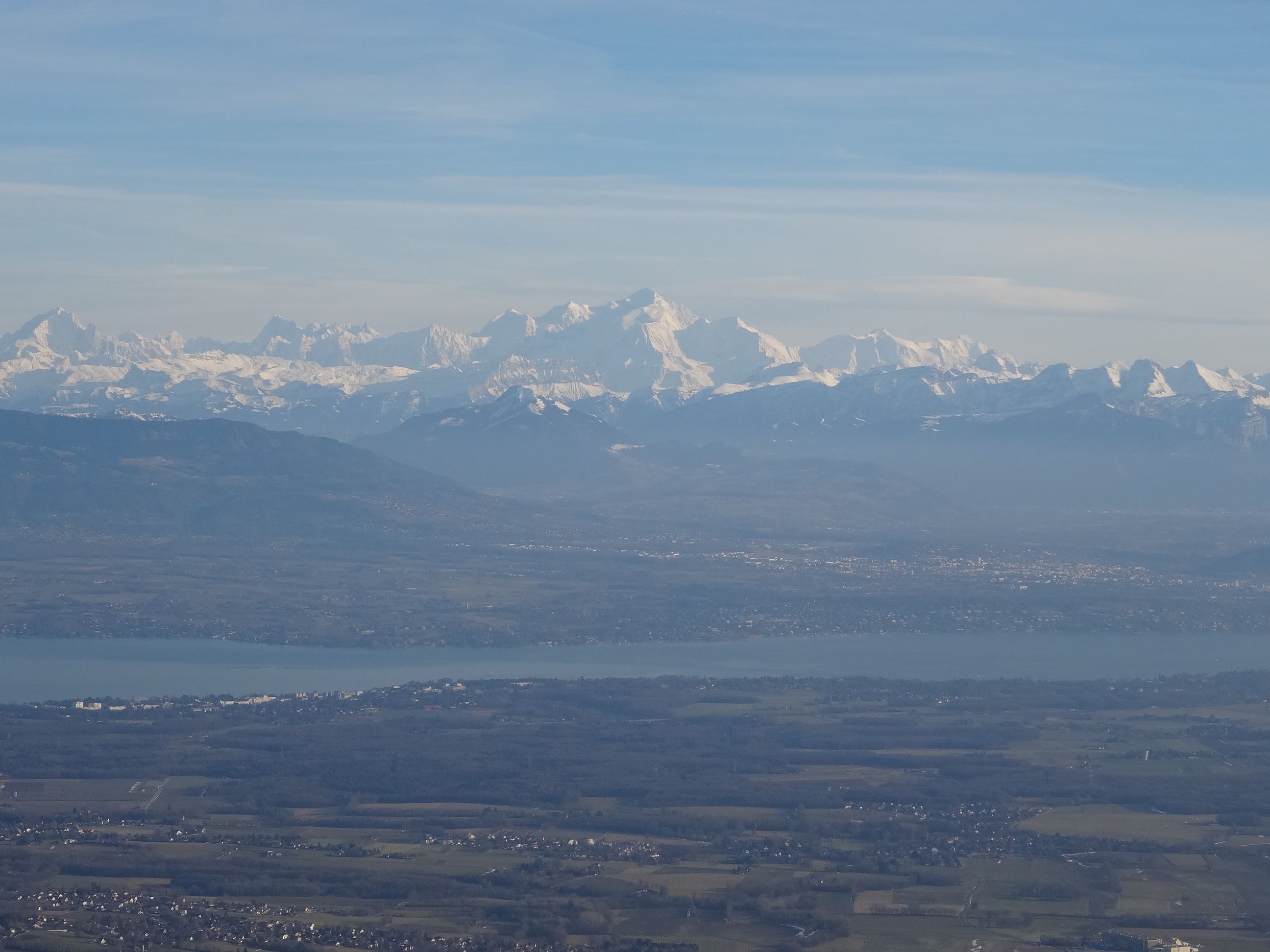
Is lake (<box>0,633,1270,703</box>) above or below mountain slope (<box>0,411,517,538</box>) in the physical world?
below

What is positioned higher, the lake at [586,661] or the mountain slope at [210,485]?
the mountain slope at [210,485]

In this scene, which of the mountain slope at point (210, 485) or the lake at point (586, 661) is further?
the mountain slope at point (210, 485)

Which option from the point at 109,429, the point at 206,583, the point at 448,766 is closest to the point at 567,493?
the point at 109,429

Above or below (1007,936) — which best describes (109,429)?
above

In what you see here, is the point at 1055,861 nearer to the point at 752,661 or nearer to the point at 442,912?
the point at 442,912

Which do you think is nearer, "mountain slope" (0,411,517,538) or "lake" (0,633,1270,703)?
"lake" (0,633,1270,703)

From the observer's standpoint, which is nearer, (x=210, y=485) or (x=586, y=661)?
(x=586, y=661)

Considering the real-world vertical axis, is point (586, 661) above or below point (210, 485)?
below

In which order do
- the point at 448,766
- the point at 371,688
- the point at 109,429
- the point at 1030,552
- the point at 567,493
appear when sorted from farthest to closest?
the point at 567,493, the point at 109,429, the point at 1030,552, the point at 371,688, the point at 448,766
